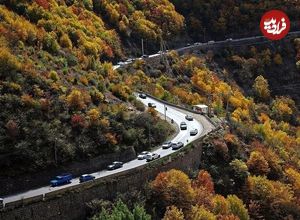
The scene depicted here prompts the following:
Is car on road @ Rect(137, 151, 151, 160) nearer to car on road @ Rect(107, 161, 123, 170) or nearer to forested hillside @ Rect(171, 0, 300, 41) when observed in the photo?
car on road @ Rect(107, 161, 123, 170)

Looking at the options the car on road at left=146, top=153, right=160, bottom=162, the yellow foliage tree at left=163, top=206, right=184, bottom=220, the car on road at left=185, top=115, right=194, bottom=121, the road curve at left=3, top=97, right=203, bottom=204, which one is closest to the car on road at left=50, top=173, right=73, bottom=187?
the road curve at left=3, top=97, right=203, bottom=204

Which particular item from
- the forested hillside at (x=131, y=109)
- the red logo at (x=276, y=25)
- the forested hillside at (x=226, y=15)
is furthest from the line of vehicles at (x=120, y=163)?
the red logo at (x=276, y=25)

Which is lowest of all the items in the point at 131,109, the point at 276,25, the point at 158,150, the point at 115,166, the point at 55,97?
the point at 158,150

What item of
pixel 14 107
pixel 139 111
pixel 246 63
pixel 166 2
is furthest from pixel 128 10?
pixel 14 107

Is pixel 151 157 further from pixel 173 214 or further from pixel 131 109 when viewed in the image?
pixel 131 109

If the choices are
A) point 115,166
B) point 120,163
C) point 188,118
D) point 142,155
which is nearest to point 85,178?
point 115,166

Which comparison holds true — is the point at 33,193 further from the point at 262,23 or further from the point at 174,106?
the point at 262,23

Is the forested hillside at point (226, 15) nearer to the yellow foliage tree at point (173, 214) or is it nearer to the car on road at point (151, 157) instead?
the car on road at point (151, 157)

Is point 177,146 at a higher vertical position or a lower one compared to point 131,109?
lower
